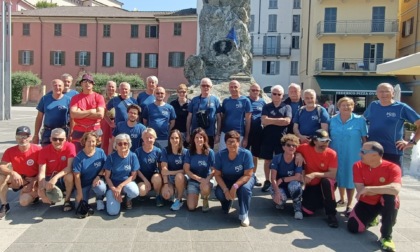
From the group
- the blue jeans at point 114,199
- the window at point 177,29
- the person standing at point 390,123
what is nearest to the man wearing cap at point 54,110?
the blue jeans at point 114,199

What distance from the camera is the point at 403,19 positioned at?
3222 centimetres

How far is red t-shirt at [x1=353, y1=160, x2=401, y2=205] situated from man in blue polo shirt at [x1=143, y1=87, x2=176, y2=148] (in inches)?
118

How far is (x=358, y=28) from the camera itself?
32531 millimetres

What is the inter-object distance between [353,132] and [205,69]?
650 cm

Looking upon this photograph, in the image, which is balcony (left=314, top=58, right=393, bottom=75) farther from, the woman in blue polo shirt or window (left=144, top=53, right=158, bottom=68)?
the woman in blue polo shirt

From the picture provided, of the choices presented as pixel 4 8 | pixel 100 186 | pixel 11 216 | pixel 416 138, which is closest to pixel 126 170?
pixel 100 186

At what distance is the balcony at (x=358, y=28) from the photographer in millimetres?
31706

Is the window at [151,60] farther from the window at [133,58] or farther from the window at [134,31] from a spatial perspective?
the window at [134,31]

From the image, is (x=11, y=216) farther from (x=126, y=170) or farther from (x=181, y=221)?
(x=181, y=221)

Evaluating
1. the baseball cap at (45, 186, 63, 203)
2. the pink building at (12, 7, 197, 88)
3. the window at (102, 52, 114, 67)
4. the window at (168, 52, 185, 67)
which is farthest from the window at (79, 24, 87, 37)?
the baseball cap at (45, 186, 63, 203)

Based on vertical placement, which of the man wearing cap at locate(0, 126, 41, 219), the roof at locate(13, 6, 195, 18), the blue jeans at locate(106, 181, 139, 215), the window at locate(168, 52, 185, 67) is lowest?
the blue jeans at locate(106, 181, 139, 215)

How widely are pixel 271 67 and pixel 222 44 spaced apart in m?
34.8

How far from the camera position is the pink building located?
4016cm

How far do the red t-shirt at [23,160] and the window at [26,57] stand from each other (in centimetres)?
3971
